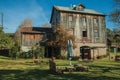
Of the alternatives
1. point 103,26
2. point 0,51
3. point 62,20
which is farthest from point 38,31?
point 103,26

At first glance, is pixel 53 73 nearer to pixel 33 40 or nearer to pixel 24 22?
pixel 33 40

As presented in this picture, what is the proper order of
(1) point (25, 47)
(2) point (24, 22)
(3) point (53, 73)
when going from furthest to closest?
(2) point (24, 22) < (1) point (25, 47) < (3) point (53, 73)

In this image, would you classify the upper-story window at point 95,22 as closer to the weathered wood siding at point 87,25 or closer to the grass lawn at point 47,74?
the weathered wood siding at point 87,25

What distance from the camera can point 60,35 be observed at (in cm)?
4316

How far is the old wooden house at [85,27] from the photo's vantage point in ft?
154

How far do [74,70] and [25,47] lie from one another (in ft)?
88.3

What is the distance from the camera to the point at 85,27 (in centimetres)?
4856

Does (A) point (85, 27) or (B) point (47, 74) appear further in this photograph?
(A) point (85, 27)

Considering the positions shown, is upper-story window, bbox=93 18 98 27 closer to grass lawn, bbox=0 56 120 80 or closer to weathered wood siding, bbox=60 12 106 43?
weathered wood siding, bbox=60 12 106 43

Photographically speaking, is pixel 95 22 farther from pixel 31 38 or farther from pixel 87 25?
pixel 31 38

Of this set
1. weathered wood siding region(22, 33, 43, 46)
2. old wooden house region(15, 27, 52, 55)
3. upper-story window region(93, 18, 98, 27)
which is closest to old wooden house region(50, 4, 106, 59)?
upper-story window region(93, 18, 98, 27)

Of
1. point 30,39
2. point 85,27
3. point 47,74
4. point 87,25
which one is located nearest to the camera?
point 47,74

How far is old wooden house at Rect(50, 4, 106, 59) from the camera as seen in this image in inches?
1843

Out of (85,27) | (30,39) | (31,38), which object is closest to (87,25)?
(85,27)
